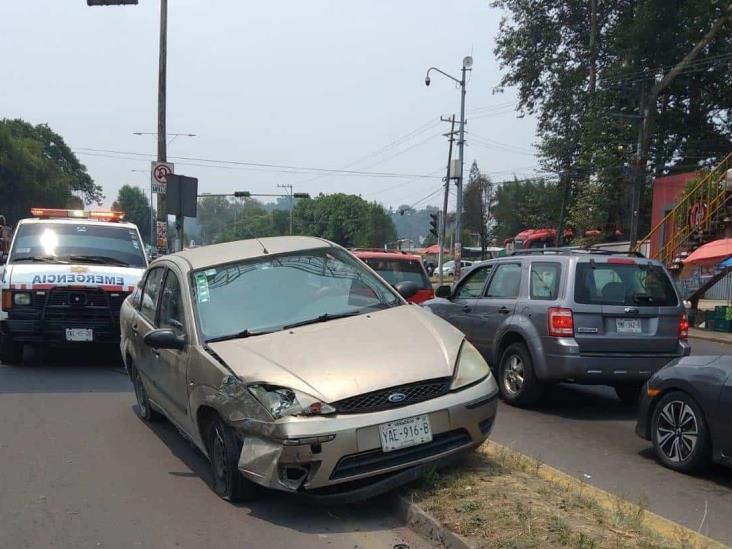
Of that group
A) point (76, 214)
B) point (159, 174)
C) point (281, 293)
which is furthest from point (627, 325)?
point (159, 174)

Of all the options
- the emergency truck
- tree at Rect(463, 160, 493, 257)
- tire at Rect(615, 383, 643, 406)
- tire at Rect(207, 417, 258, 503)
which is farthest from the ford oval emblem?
tree at Rect(463, 160, 493, 257)

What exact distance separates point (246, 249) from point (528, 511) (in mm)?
3388

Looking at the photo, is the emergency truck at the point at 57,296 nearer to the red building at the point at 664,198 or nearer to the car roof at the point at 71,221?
the car roof at the point at 71,221

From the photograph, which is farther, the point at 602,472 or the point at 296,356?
the point at 602,472

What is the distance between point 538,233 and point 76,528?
2139 inches

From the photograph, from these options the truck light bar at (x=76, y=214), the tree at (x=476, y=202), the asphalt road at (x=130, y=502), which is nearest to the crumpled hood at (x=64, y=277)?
the truck light bar at (x=76, y=214)

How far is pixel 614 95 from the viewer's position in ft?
111

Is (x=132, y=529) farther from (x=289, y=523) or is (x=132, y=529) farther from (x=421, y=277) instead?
(x=421, y=277)

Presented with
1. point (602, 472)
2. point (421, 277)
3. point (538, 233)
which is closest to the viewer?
point (602, 472)

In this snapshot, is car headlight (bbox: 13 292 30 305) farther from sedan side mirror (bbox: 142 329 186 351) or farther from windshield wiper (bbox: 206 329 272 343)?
windshield wiper (bbox: 206 329 272 343)

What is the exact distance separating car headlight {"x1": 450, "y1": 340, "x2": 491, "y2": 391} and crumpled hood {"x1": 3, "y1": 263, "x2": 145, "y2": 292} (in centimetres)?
612

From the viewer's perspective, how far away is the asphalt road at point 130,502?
439cm

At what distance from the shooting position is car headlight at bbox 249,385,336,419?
4336 mm

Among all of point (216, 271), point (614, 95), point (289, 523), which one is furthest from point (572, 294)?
point (614, 95)
